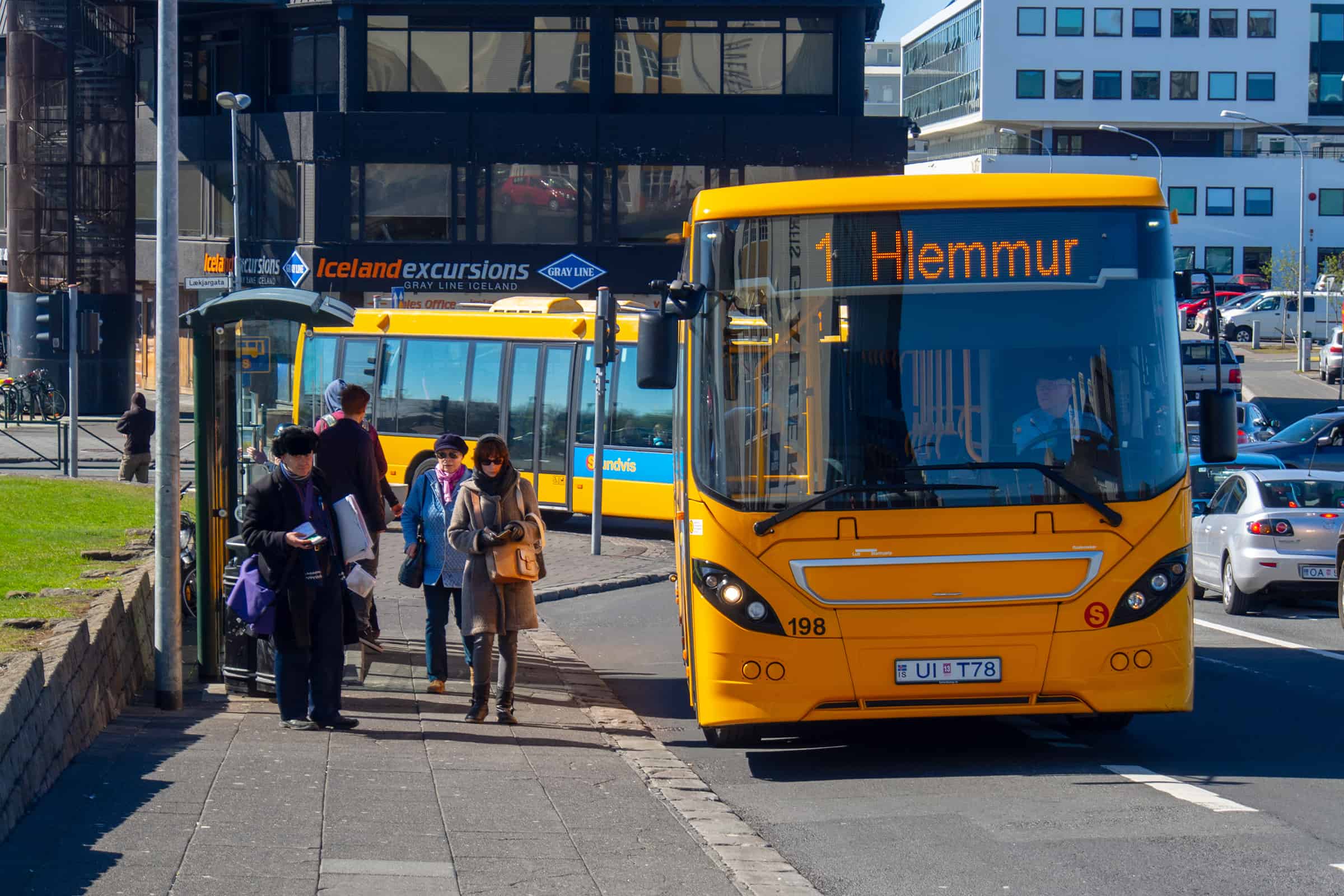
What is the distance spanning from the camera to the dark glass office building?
4297cm

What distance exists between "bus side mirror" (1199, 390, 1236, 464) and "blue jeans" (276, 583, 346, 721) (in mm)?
4751

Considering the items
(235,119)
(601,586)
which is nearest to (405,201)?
(235,119)

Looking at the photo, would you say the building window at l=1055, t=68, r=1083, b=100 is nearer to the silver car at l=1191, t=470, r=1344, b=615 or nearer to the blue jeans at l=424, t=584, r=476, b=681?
the silver car at l=1191, t=470, r=1344, b=615

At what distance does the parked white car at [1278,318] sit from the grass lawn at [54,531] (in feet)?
162

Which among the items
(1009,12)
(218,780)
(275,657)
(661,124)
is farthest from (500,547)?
(1009,12)

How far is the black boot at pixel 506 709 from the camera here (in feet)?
31.7

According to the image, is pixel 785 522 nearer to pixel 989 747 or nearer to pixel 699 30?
pixel 989 747

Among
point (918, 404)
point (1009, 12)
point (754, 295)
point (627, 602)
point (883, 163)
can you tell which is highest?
point (1009, 12)

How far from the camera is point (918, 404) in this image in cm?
830

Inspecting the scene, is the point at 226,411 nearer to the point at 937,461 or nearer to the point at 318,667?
the point at 318,667

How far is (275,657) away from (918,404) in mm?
3707

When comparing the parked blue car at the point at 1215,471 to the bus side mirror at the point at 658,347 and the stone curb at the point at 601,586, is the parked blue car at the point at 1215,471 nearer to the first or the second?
the stone curb at the point at 601,586

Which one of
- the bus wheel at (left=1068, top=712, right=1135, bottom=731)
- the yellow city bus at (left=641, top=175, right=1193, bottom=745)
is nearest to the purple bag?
the yellow city bus at (left=641, top=175, right=1193, bottom=745)

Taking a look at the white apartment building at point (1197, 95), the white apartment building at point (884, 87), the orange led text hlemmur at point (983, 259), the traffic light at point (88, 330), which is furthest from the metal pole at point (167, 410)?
the white apartment building at point (884, 87)
